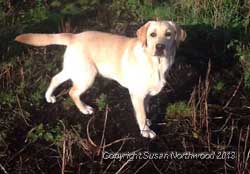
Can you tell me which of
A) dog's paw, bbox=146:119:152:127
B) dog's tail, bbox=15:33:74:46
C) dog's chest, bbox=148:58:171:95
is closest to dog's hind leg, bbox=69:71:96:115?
dog's tail, bbox=15:33:74:46

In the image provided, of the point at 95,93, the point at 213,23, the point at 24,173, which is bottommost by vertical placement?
the point at 24,173

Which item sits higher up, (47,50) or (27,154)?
(47,50)

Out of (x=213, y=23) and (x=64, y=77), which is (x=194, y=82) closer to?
(x=213, y=23)

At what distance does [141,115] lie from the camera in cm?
491

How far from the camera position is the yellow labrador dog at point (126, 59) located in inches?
181

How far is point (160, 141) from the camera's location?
4.89 m

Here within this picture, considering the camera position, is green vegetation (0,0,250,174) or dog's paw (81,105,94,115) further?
dog's paw (81,105,94,115)

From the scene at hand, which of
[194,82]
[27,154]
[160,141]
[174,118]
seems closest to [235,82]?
[194,82]

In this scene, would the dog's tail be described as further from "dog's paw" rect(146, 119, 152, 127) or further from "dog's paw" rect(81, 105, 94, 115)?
"dog's paw" rect(146, 119, 152, 127)

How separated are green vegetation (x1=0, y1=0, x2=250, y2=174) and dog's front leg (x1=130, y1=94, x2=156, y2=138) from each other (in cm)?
8

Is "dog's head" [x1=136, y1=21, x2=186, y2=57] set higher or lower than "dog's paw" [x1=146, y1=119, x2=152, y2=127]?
higher

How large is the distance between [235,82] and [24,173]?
8.63 feet

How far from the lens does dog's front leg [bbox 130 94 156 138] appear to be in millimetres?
4867

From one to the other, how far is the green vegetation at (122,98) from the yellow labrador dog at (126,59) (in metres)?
0.23
